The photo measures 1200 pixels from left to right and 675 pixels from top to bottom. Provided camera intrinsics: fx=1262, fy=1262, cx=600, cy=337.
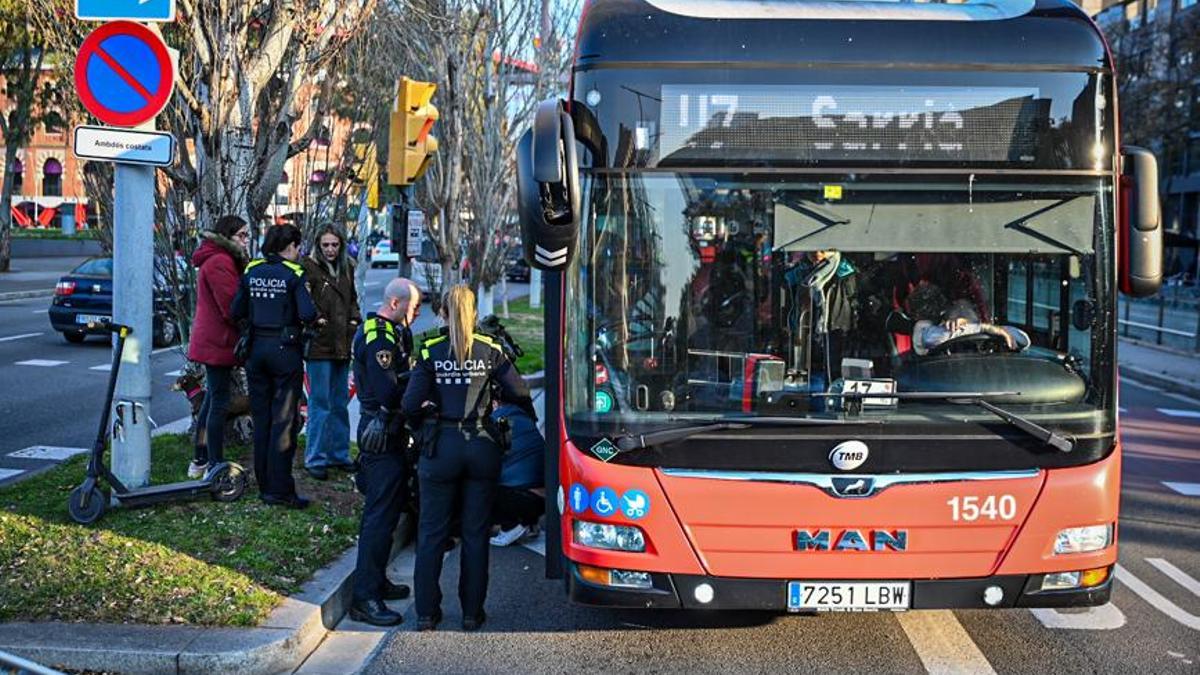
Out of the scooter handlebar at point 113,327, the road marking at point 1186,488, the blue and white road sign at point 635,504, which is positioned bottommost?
the road marking at point 1186,488

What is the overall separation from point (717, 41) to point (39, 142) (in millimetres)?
71109

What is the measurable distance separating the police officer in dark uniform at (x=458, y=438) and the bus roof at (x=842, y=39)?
1352 mm

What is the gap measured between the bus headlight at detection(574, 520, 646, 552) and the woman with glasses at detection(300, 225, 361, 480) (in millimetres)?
3750

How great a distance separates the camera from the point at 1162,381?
19.9 meters

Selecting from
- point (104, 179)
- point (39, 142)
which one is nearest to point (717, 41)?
point (104, 179)

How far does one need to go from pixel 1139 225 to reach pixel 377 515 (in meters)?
3.76

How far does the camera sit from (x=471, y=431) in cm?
586

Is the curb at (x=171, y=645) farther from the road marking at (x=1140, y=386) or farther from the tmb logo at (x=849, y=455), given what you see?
the road marking at (x=1140, y=386)

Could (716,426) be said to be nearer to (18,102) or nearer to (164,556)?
(164,556)

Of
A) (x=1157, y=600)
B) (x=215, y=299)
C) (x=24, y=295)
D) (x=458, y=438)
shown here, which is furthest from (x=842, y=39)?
(x=24, y=295)

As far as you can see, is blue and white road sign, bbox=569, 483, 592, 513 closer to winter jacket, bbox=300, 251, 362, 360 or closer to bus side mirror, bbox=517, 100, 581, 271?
bus side mirror, bbox=517, 100, 581, 271

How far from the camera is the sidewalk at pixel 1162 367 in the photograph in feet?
63.5

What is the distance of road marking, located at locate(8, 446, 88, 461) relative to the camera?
417 inches

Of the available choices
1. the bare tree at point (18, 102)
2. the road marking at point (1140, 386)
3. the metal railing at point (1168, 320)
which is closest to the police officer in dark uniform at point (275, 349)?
the road marking at point (1140, 386)
